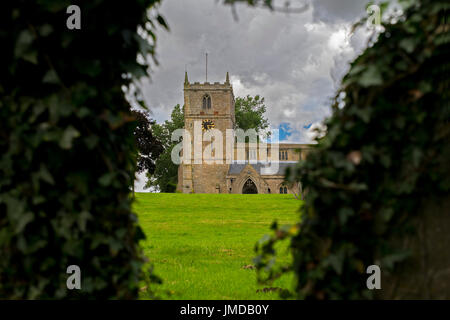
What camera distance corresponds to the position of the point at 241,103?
67375 millimetres

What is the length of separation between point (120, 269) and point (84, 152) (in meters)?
0.87

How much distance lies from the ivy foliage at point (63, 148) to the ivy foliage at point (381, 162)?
4.08 ft

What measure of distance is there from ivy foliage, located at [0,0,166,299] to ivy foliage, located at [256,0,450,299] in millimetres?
1245

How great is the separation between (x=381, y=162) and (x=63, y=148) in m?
2.10

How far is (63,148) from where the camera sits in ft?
8.07

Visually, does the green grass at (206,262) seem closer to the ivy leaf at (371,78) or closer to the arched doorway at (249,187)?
the ivy leaf at (371,78)

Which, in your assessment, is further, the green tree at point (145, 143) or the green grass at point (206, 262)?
the green tree at point (145, 143)

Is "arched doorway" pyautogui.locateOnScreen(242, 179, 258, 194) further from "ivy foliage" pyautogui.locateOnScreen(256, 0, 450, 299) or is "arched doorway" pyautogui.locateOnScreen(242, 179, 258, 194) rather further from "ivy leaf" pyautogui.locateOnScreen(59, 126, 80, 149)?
"ivy leaf" pyautogui.locateOnScreen(59, 126, 80, 149)

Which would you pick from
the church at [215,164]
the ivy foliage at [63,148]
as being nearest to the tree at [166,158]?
the church at [215,164]

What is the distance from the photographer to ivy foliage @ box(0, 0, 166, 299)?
2461 mm

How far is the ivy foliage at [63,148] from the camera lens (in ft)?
8.07
